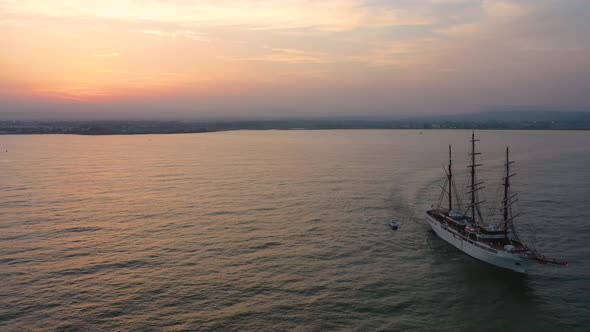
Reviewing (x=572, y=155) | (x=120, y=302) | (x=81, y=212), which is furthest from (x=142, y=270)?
(x=572, y=155)

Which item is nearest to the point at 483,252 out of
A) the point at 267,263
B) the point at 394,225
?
the point at 394,225

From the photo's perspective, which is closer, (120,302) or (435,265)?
(120,302)

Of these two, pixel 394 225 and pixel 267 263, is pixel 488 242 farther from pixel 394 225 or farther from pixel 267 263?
pixel 267 263

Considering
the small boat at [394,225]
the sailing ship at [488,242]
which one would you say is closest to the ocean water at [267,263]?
the small boat at [394,225]

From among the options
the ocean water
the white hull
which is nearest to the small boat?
the ocean water

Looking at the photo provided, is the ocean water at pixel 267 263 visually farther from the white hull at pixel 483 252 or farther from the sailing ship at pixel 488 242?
the sailing ship at pixel 488 242

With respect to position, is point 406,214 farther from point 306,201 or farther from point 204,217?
point 204,217

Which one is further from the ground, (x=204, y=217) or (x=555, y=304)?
(x=204, y=217)
